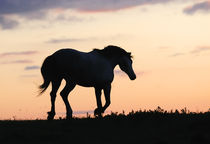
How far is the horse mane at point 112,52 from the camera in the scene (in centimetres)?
1939

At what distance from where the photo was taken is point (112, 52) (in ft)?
64.2

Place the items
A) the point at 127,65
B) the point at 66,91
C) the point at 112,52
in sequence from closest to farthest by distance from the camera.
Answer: the point at 66,91, the point at 112,52, the point at 127,65

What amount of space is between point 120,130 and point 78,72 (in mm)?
4437

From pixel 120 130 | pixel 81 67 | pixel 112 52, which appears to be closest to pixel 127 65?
pixel 112 52

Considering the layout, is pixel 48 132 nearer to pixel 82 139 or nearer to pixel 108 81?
pixel 82 139

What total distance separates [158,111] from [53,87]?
4451 mm

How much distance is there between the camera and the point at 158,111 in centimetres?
1667

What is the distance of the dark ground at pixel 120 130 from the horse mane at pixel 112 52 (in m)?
3.93

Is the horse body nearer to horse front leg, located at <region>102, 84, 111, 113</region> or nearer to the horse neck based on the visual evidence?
horse front leg, located at <region>102, 84, 111, 113</region>

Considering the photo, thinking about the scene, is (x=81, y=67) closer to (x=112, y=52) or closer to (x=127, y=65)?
(x=112, y=52)

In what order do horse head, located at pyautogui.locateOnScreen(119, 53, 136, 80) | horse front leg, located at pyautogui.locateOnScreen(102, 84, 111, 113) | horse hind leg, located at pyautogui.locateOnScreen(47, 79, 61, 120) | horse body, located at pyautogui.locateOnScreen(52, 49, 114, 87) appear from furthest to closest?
1. horse head, located at pyautogui.locateOnScreen(119, 53, 136, 80)
2. horse front leg, located at pyautogui.locateOnScreen(102, 84, 111, 113)
3. horse hind leg, located at pyautogui.locateOnScreen(47, 79, 61, 120)
4. horse body, located at pyautogui.locateOnScreen(52, 49, 114, 87)

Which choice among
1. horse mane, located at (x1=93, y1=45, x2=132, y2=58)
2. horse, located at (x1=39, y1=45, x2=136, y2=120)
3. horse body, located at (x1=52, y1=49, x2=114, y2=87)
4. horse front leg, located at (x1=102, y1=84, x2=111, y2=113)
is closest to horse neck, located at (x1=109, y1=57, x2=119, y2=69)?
horse, located at (x1=39, y1=45, x2=136, y2=120)

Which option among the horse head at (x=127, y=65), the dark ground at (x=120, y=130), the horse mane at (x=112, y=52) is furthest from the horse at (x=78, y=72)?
the dark ground at (x=120, y=130)

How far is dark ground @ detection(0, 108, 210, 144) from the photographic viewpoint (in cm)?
1278
